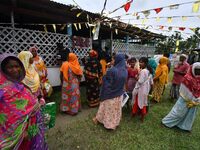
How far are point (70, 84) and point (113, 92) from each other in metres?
Result: 1.27

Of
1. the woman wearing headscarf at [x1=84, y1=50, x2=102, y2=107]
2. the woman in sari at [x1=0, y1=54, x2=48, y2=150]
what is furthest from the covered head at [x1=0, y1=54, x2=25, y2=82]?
the woman wearing headscarf at [x1=84, y1=50, x2=102, y2=107]

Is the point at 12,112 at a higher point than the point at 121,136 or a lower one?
higher

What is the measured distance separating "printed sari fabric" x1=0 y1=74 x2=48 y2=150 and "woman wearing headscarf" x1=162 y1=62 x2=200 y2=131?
2976 mm

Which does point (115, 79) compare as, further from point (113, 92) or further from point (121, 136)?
point (121, 136)

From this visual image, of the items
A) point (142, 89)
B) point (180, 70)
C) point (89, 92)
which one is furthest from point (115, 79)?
point (180, 70)

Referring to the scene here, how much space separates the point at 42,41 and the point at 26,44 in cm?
52

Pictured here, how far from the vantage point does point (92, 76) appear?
14.5 ft

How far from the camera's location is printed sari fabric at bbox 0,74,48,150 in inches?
54.4

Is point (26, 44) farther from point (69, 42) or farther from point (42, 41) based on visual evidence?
point (69, 42)

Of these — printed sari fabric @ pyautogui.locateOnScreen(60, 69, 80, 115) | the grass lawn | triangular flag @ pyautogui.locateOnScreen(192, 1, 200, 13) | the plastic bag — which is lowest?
the grass lawn

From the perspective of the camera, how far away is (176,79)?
5.12 metres

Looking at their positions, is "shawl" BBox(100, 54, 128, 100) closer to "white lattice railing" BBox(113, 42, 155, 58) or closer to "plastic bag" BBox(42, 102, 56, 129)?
"plastic bag" BBox(42, 102, 56, 129)

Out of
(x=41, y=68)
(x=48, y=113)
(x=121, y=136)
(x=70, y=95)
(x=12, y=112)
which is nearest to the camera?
(x=12, y=112)

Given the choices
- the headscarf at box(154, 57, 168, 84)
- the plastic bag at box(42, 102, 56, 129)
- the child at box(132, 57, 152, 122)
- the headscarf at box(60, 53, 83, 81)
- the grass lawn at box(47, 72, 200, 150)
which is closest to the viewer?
the plastic bag at box(42, 102, 56, 129)
